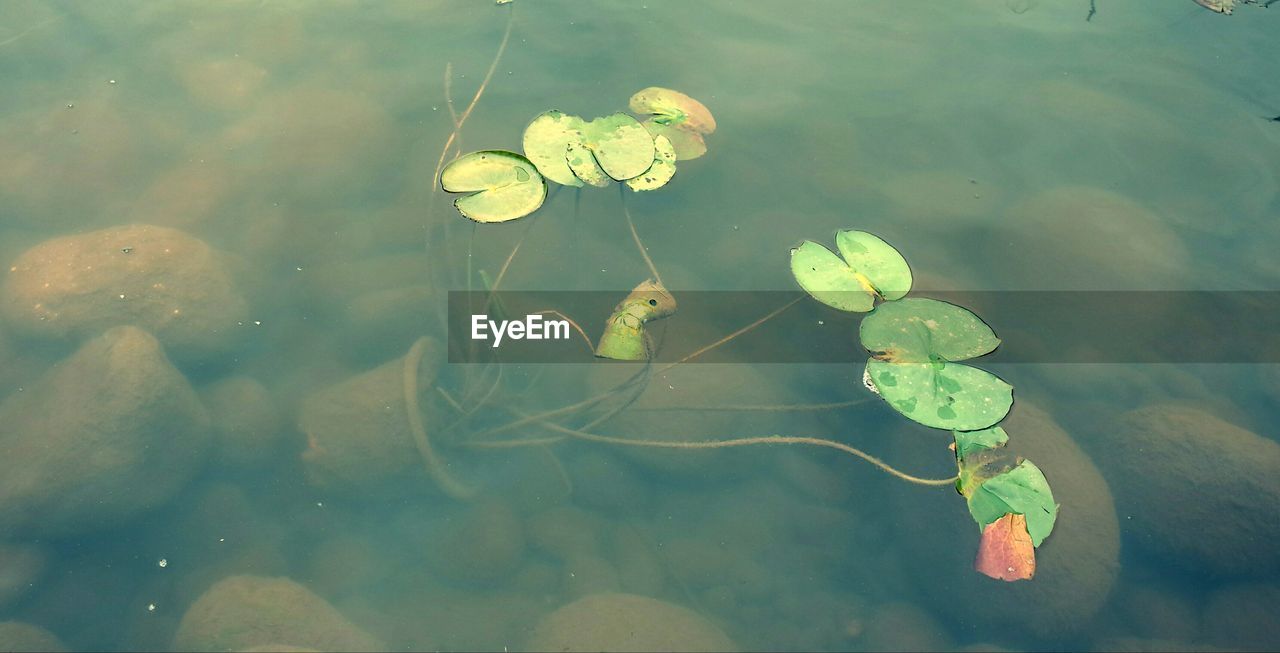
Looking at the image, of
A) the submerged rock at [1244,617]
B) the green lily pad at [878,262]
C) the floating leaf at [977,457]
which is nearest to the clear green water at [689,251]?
the submerged rock at [1244,617]

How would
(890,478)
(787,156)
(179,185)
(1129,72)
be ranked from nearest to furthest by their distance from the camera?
(890,478), (179,185), (787,156), (1129,72)

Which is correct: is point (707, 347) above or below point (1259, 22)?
below

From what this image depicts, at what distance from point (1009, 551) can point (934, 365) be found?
588mm

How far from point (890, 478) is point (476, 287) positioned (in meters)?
1.57

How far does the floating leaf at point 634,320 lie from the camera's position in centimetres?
256

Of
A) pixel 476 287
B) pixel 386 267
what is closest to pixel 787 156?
pixel 476 287

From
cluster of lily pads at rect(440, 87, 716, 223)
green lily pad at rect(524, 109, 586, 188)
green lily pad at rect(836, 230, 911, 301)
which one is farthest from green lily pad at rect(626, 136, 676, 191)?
green lily pad at rect(836, 230, 911, 301)

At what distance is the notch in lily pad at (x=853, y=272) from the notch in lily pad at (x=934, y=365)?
2.5 inches

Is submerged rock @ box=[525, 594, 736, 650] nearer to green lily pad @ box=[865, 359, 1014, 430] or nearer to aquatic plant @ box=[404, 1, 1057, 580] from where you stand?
aquatic plant @ box=[404, 1, 1057, 580]

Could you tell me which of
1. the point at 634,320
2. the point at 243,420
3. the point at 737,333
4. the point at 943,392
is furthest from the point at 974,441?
the point at 243,420

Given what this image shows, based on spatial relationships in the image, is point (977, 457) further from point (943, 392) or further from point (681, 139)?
point (681, 139)

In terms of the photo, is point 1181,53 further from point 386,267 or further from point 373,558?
point 373,558

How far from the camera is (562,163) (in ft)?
9.46

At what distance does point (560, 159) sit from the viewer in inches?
114
